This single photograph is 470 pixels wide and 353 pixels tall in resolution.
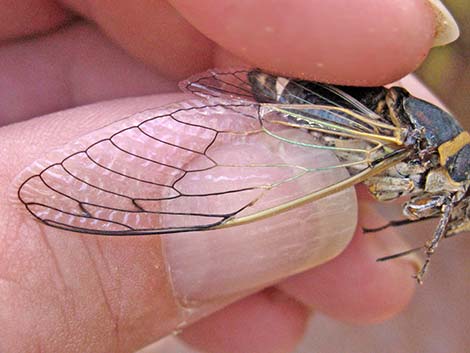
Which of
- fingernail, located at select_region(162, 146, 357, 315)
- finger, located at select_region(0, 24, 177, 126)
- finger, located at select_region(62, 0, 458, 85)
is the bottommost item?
fingernail, located at select_region(162, 146, 357, 315)

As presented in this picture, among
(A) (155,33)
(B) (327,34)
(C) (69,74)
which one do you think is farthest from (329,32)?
(C) (69,74)

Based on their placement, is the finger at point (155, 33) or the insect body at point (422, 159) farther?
the finger at point (155, 33)

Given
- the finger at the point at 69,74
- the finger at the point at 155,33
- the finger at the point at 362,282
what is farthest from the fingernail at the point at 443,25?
the finger at the point at 69,74

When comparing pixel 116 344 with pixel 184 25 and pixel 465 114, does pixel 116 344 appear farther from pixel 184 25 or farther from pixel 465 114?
pixel 465 114

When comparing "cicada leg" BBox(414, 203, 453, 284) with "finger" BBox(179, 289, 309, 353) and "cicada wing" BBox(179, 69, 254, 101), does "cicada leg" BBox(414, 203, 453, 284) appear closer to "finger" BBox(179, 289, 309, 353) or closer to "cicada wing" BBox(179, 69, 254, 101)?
"cicada wing" BBox(179, 69, 254, 101)

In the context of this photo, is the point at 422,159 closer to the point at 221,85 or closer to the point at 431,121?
the point at 431,121

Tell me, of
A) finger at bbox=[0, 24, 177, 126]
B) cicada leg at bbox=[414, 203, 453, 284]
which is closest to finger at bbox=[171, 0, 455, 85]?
cicada leg at bbox=[414, 203, 453, 284]

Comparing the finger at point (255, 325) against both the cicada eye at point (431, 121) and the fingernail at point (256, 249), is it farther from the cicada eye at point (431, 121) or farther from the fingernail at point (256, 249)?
the cicada eye at point (431, 121)
